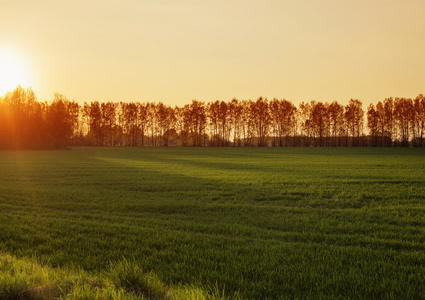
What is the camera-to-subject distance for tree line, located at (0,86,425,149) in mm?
106625

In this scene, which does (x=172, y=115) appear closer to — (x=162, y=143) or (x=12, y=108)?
(x=162, y=143)

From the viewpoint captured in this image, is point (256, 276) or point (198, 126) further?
point (198, 126)

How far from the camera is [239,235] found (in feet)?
25.2

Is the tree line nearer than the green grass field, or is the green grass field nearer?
the green grass field

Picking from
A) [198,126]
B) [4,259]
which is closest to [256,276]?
[4,259]

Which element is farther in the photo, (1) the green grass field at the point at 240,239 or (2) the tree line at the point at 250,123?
(2) the tree line at the point at 250,123

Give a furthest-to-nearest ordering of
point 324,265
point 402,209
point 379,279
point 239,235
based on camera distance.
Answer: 1. point 402,209
2. point 239,235
3. point 324,265
4. point 379,279

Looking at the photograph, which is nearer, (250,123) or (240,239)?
(240,239)

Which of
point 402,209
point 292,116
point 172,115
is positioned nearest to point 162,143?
point 172,115

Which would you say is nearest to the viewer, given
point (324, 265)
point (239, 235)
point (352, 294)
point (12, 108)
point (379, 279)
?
point (352, 294)

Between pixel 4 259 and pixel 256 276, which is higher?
pixel 4 259

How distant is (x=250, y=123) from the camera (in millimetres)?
114125

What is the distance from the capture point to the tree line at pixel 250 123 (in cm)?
10662

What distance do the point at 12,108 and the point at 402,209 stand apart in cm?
9310
